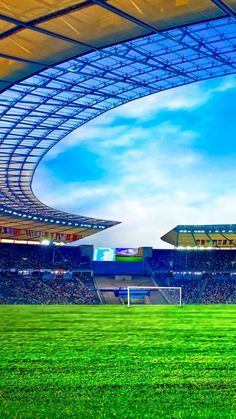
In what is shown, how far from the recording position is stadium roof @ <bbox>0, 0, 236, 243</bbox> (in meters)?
18.0

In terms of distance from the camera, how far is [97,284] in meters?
72.4

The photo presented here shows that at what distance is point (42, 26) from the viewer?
61.6ft

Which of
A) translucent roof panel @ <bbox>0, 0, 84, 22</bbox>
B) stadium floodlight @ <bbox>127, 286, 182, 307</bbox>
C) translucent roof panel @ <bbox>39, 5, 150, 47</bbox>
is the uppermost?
translucent roof panel @ <bbox>39, 5, 150, 47</bbox>

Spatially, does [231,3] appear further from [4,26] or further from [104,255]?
[104,255]

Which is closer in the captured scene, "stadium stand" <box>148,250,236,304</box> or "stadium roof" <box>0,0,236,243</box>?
"stadium roof" <box>0,0,236,243</box>

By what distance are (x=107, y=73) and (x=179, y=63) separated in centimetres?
464

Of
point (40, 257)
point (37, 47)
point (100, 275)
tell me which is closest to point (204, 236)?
point (100, 275)

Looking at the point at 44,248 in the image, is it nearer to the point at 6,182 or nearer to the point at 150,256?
the point at 150,256

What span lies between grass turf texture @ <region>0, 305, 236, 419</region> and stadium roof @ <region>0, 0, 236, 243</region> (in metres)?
12.2

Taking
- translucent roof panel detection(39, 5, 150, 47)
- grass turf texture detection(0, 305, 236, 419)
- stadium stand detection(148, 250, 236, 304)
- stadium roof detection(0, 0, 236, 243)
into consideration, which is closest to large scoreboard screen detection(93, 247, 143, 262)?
stadium stand detection(148, 250, 236, 304)

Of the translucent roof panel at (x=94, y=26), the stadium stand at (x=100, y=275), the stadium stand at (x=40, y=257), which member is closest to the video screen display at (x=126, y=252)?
the stadium stand at (x=100, y=275)

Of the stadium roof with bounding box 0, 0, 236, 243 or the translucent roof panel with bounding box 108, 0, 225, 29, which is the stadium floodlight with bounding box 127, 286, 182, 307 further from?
the translucent roof panel with bounding box 108, 0, 225, 29

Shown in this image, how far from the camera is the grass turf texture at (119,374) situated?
532 cm

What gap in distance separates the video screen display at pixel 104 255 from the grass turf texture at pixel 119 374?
6516 cm
